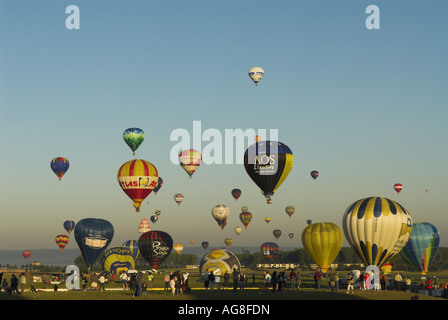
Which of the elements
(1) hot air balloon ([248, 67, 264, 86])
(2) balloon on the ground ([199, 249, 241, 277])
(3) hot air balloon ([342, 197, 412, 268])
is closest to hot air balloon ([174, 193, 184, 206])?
(1) hot air balloon ([248, 67, 264, 86])

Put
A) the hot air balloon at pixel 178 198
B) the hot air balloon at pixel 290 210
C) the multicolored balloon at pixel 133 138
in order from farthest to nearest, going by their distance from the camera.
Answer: the hot air balloon at pixel 290 210
the hot air balloon at pixel 178 198
the multicolored balloon at pixel 133 138

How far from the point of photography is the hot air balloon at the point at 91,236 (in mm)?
89312

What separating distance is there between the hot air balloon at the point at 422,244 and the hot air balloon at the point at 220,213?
44248 millimetres

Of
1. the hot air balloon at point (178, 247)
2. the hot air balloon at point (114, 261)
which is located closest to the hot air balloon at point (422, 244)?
the hot air balloon at point (114, 261)

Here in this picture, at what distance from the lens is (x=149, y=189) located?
3479 inches

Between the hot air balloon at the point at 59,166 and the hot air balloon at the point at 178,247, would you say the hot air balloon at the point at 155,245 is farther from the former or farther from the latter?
the hot air balloon at the point at 178,247

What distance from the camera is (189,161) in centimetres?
10325

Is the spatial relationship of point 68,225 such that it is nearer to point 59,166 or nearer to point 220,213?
point 59,166

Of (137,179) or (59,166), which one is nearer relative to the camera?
(137,179)

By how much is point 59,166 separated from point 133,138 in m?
18.6

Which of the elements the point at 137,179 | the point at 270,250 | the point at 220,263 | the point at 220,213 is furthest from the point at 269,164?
the point at 270,250
